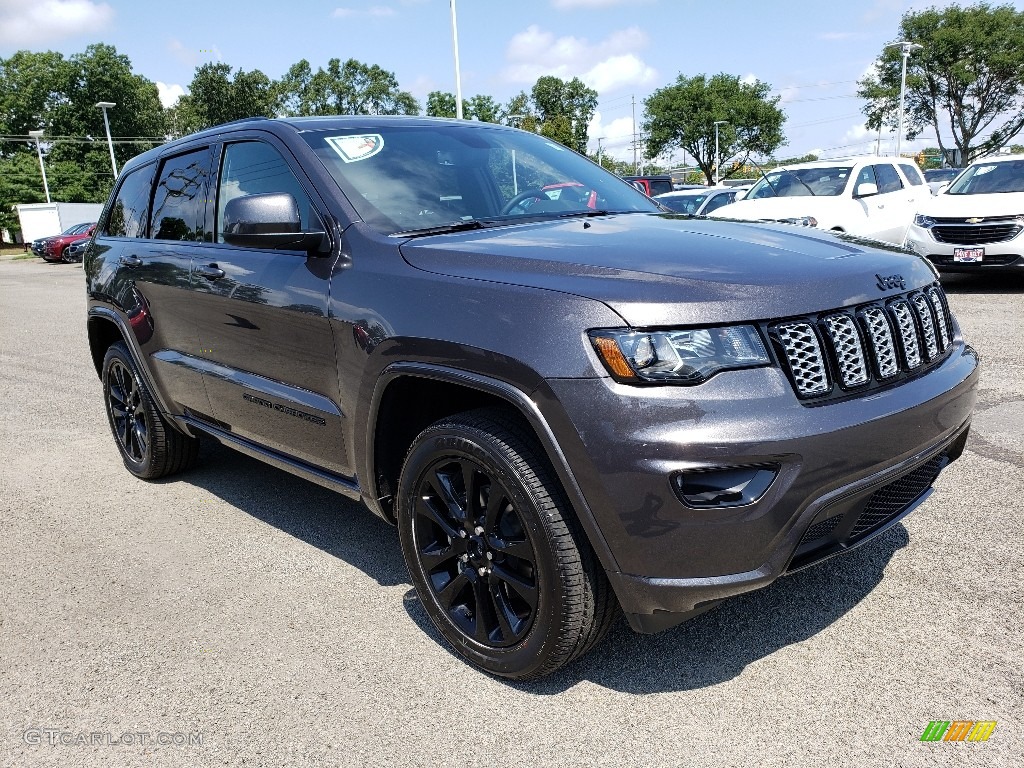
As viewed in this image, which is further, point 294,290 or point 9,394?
point 9,394

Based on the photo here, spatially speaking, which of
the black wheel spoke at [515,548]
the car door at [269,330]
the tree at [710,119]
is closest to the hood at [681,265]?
the car door at [269,330]

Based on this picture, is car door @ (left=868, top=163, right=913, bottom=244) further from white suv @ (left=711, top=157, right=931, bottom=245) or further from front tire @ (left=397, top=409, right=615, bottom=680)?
front tire @ (left=397, top=409, right=615, bottom=680)

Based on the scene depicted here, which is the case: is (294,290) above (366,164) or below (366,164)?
below

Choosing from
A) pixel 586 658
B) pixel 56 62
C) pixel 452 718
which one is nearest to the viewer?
pixel 452 718

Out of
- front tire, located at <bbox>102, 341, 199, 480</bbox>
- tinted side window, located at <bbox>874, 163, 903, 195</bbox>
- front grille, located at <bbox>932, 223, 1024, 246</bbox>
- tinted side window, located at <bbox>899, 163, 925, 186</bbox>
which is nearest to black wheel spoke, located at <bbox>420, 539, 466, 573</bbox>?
front tire, located at <bbox>102, 341, 199, 480</bbox>

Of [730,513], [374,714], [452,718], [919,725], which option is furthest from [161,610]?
[919,725]

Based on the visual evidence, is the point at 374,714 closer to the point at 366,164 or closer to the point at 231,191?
the point at 366,164

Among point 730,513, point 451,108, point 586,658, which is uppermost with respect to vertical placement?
point 451,108

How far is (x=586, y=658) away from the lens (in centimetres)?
275

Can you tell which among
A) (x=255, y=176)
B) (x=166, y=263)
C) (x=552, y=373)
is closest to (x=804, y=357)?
(x=552, y=373)

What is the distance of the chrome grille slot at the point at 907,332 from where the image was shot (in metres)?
2.49

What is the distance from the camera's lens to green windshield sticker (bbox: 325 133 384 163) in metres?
3.21

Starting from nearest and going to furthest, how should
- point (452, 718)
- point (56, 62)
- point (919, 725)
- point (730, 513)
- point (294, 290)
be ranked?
point (730, 513), point (919, 725), point (452, 718), point (294, 290), point (56, 62)

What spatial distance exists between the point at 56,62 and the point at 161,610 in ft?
265
